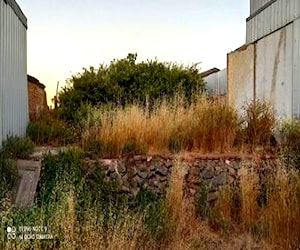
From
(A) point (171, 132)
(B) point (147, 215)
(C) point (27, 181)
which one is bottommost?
(B) point (147, 215)

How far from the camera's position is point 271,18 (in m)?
11.1

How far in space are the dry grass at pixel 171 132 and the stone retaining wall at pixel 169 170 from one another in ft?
1.20

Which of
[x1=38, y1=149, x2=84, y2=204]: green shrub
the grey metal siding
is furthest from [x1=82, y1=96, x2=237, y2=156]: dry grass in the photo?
the grey metal siding

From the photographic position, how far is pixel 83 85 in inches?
591

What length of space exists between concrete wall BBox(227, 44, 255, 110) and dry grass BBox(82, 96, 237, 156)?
10.2 feet

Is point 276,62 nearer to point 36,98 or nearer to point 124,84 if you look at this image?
point 124,84

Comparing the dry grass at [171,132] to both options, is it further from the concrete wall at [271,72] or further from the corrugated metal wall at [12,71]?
the corrugated metal wall at [12,71]

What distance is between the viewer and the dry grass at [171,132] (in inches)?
338

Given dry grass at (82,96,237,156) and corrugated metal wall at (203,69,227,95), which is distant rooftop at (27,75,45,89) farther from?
dry grass at (82,96,237,156)

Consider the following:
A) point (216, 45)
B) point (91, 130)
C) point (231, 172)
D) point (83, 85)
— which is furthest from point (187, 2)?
point (231, 172)

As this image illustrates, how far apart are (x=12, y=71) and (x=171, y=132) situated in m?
3.35

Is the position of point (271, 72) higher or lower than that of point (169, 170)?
higher

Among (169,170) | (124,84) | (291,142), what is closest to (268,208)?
(169,170)

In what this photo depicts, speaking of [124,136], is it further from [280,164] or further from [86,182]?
[280,164]
